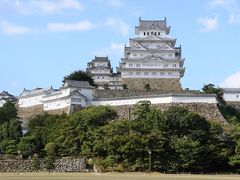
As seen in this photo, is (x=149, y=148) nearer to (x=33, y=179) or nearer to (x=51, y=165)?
(x=51, y=165)

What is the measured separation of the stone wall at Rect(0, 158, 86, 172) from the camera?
41.5 metres

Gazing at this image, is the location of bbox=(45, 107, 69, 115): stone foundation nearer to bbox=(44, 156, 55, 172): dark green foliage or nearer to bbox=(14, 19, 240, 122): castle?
bbox=(14, 19, 240, 122): castle

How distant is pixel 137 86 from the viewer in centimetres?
6159

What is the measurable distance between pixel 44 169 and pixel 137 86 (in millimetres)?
22269

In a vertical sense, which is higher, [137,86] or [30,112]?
[137,86]

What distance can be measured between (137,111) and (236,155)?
881 centimetres

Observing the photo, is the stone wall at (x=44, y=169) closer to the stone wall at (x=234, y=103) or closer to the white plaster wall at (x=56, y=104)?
the white plaster wall at (x=56, y=104)

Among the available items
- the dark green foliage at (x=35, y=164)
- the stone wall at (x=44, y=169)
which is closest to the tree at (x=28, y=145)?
the stone wall at (x=44, y=169)

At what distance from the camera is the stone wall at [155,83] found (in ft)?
200

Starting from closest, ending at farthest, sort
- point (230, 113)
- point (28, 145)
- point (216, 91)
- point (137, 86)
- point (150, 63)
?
1. point (28, 145)
2. point (230, 113)
3. point (216, 91)
4. point (137, 86)
5. point (150, 63)

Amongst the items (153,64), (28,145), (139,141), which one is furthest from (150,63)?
(139,141)

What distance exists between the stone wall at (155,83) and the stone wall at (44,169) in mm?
20096

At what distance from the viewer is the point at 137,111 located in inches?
1767

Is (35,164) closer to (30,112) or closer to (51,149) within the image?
(51,149)
